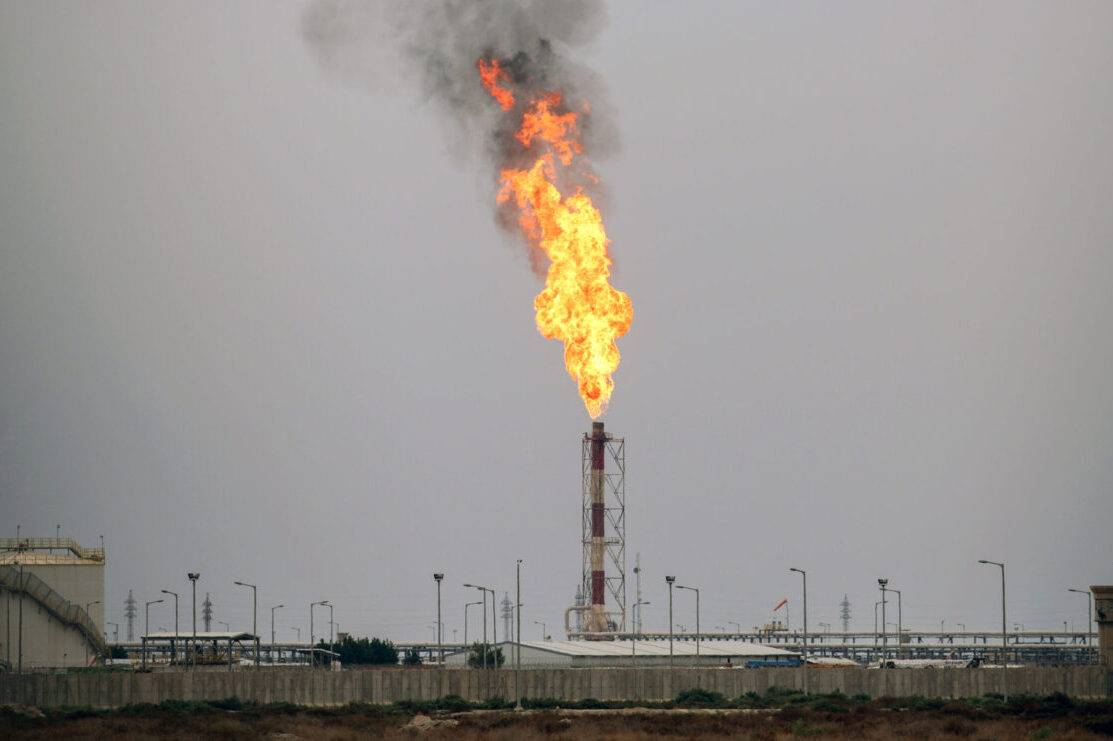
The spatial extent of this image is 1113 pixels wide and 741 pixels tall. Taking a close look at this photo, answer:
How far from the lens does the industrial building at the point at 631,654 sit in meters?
156

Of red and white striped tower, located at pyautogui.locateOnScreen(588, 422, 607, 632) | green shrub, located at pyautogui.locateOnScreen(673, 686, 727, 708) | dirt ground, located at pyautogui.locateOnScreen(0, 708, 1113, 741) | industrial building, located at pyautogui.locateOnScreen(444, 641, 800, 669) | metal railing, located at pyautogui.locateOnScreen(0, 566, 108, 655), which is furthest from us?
red and white striped tower, located at pyautogui.locateOnScreen(588, 422, 607, 632)

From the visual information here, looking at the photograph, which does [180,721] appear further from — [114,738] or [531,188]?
[531,188]

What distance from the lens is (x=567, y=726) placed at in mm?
93500

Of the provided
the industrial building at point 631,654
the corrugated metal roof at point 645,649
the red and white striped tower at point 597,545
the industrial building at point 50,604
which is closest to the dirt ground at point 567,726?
the industrial building at point 50,604

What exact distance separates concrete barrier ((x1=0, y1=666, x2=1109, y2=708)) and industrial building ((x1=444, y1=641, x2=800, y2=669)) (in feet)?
111

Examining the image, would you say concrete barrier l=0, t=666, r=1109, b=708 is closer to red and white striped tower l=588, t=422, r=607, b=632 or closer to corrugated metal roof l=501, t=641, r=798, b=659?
corrugated metal roof l=501, t=641, r=798, b=659

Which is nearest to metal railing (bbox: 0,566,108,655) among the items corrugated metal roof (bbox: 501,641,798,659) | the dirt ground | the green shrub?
the dirt ground

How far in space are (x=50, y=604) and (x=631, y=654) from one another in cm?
5151

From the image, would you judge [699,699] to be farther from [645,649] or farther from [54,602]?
[54,602]

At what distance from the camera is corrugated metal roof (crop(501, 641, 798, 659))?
16125 cm

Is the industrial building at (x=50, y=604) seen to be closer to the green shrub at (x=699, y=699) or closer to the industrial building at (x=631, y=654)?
the industrial building at (x=631, y=654)

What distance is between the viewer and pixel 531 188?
151 meters

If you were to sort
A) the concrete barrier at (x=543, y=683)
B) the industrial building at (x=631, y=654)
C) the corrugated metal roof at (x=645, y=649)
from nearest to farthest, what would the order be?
the concrete barrier at (x=543, y=683) < the industrial building at (x=631, y=654) < the corrugated metal roof at (x=645, y=649)

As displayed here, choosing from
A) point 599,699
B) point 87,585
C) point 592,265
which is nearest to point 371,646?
point 87,585
